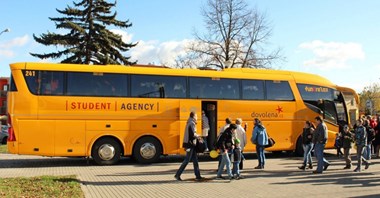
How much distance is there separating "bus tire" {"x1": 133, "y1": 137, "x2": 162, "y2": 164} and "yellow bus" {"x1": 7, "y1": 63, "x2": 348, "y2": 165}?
4 centimetres

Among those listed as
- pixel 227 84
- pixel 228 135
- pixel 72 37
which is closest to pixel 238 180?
pixel 228 135

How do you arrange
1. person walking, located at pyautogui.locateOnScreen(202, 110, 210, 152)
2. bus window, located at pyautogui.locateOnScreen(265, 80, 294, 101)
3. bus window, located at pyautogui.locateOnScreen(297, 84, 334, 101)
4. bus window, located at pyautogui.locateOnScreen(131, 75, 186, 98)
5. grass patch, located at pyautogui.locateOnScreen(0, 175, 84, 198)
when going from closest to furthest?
grass patch, located at pyautogui.locateOnScreen(0, 175, 84, 198)
bus window, located at pyautogui.locateOnScreen(131, 75, 186, 98)
person walking, located at pyautogui.locateOnScreen(202, 110, 210, 152)
bus window, located at pyautogui.locateOnScreen(265, 80, 294, 101)
bus window, located at pyautogui.locateOnScreen(297, 84, 334, 101)

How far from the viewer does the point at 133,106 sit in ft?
52.4

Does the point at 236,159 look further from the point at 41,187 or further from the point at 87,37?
the point at 87,37

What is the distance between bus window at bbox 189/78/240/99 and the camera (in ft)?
55.3

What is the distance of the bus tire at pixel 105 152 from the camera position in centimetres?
1570

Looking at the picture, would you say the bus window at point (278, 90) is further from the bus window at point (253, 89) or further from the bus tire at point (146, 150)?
the bus tire at point (146, 150)

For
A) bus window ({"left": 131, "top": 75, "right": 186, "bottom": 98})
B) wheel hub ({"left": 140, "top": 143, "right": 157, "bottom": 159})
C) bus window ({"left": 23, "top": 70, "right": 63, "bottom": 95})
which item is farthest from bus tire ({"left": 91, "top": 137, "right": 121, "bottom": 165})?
bus window ({"left": 23, "top": 70, "right": 63, "bottom": 95})

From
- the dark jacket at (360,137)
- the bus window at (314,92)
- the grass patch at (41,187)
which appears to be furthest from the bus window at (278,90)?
the grass patch at (41,187)

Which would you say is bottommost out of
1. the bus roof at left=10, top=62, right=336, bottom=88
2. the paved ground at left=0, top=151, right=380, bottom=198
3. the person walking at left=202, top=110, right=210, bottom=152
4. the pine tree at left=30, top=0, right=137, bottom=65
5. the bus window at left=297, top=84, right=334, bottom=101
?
the paved ground at left=0, top=151, right=380, bottom=198

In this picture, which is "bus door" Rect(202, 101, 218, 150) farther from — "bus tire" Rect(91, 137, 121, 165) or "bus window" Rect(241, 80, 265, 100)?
"bus tire" Rect(91, 137, 121, 165)

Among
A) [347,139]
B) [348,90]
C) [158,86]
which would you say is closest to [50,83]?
[158,86]

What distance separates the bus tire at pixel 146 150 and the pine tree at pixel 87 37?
87.6 ft

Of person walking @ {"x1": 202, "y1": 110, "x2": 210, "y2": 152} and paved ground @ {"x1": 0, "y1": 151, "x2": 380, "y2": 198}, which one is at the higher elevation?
person walking @ {"x1": 202, "y1": 110, "x2": 210, "y2": 152}
